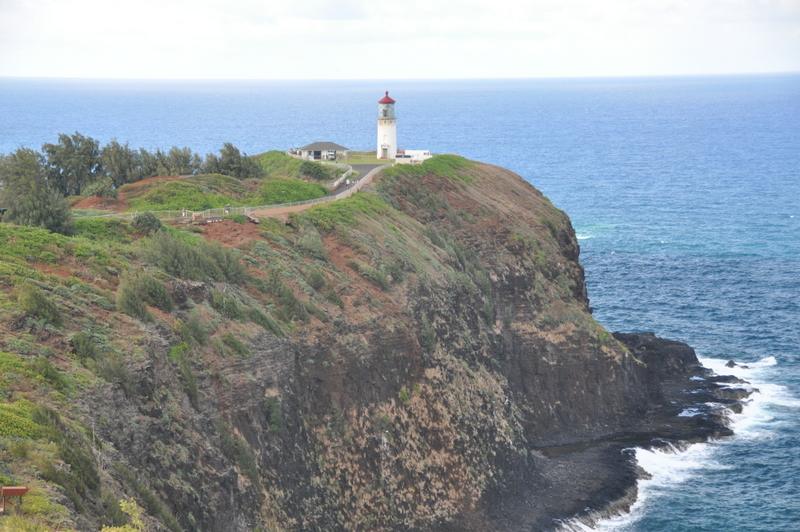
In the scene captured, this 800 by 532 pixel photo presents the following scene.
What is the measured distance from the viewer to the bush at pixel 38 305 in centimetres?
2938

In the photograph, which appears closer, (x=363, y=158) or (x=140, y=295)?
(x=140, y=295)

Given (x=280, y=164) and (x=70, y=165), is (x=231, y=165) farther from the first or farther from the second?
(x=280, y=164)

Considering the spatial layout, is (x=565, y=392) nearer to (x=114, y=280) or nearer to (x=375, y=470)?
(x=375, y=470)

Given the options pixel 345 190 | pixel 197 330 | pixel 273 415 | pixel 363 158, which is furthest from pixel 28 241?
pixel 363 158

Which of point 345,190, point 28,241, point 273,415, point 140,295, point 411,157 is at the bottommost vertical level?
point 273,415

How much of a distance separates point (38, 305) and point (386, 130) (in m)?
54.1

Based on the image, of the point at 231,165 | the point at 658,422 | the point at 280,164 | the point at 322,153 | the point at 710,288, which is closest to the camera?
the point at 658,422

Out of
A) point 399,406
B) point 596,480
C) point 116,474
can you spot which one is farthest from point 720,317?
point 116,474

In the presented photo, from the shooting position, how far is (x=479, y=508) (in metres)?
44.7

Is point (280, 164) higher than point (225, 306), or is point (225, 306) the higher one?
point (280, 164)

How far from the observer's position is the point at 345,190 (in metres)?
64.4

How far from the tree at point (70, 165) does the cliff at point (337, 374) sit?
65.7ft

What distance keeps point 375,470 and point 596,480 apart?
15472mm

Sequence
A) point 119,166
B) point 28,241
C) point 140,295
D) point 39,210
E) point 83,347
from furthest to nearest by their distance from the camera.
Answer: point 119,166, point 39,210, point 28,241, point 140,295, point 83,347
